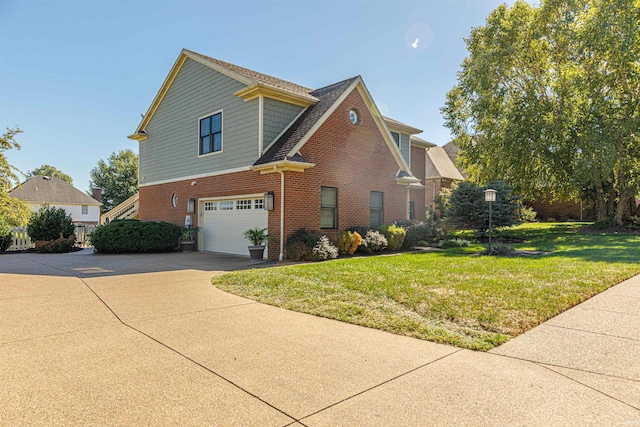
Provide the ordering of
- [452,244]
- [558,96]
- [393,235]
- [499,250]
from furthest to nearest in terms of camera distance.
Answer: [558,96]
[452,244]
[393,235]
[499,250]

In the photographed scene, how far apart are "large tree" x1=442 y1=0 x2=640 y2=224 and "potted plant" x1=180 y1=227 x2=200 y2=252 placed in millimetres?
15908

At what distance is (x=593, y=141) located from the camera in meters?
17.6

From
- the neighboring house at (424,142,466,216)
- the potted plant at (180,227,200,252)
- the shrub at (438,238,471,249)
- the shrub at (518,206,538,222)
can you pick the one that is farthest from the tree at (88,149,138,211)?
the shrub at (438,238,471,249)

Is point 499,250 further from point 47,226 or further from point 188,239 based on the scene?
point 47,226

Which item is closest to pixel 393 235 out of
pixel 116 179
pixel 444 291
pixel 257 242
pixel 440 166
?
pixel 257 242

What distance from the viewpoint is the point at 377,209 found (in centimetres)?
1538

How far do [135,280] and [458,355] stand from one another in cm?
699

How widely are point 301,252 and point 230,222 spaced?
4.15m

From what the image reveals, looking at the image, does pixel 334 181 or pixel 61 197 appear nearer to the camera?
pixel 334 181

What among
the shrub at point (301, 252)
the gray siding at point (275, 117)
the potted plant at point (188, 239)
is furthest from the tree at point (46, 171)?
the shrub at point (301, 252)

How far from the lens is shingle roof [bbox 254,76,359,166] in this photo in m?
12.2

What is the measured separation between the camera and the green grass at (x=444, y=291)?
486 cm

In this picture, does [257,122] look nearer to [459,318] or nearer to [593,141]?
[459,318]

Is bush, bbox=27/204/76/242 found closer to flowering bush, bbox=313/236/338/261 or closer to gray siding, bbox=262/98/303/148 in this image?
gray siding, bbox=262/98/303/148
